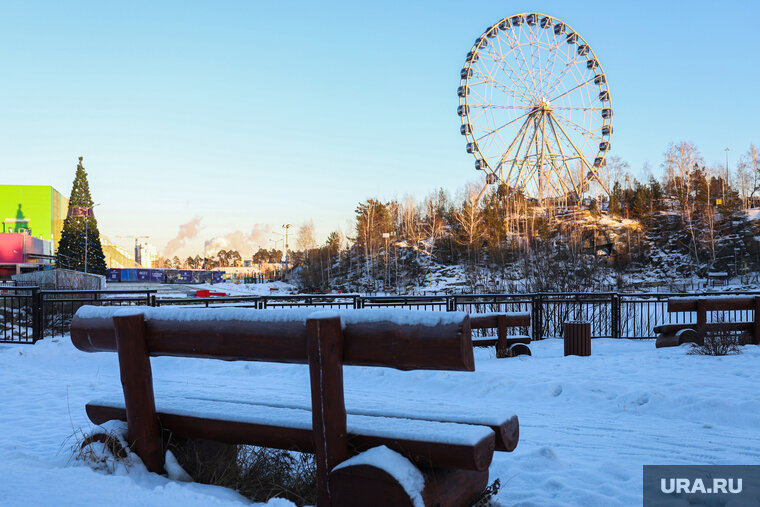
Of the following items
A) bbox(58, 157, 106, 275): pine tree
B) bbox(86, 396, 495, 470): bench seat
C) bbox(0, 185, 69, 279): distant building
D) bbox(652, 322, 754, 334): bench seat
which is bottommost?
bbox(652, 322, 754, 334): bench seat

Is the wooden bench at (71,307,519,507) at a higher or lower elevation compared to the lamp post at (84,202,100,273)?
lower

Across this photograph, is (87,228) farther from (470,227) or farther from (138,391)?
(138,391)

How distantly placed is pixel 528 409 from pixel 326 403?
4156 millimetres

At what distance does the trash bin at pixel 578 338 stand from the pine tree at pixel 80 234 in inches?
1806

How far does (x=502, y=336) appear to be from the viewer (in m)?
10.5

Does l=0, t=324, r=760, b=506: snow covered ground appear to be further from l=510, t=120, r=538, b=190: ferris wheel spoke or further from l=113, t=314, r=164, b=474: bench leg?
l=510, t=120, r=538, b=190: ferris wheel spoke

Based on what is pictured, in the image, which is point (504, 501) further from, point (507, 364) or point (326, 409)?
point (507, 364)

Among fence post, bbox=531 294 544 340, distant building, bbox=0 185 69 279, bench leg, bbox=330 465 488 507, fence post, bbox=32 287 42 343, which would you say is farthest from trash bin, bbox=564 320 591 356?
distant building, bbox=0 185 69 279

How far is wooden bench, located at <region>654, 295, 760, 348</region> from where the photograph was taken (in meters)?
10.4

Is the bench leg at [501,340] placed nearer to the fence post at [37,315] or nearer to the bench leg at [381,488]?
the bench leg at [381,488]

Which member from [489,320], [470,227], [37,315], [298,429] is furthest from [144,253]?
[298,429]

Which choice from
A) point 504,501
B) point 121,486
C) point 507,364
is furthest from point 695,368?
point 121,486

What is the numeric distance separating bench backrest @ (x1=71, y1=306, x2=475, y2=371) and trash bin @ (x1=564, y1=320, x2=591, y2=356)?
815 centimetres

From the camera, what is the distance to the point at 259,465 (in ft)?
11.7
